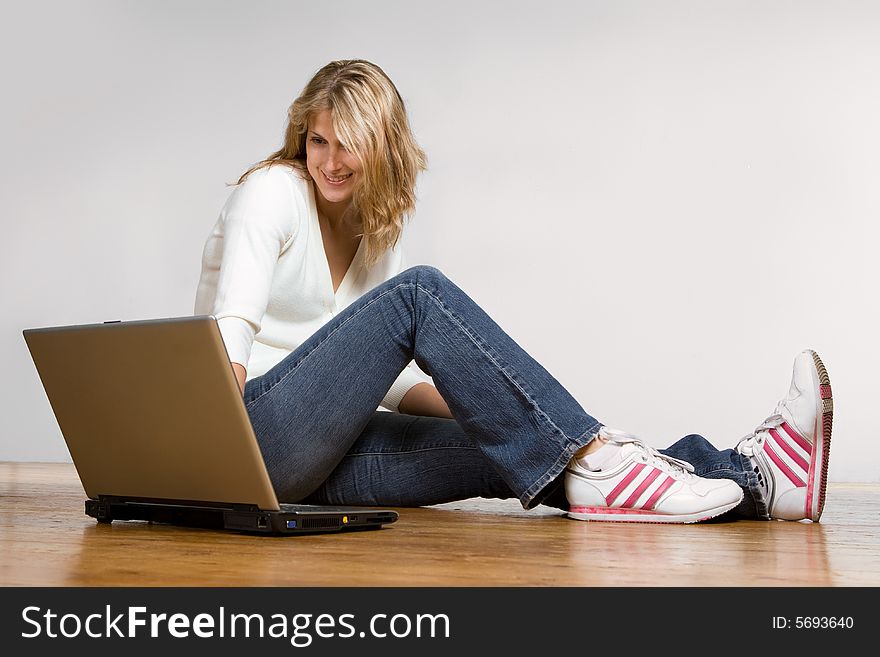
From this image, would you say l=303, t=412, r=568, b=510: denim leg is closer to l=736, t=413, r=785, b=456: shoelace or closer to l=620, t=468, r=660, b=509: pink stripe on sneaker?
l=620, t=468, r=660, b=509: pink stripe on sneaker

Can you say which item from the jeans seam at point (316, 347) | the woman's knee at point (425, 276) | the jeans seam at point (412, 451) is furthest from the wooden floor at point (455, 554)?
the woman's knee at point (425, 276)

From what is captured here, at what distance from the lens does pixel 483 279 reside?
385 cm

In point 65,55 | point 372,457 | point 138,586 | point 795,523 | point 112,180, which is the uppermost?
point 65,55

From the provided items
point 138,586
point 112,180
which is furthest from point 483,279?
point 138,586

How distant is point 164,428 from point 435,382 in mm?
406

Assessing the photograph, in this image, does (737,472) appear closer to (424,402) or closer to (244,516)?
(424,402)

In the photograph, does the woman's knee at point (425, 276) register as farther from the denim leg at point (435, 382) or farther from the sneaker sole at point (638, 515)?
the sneaker sole at point (638, 515)

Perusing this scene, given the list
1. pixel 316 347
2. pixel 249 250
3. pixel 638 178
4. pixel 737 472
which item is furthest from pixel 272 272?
pixel 638 178

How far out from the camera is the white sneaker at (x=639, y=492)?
4.64ft

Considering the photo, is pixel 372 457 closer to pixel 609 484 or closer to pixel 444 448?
pixel 444 448

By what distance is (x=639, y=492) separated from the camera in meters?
1.42

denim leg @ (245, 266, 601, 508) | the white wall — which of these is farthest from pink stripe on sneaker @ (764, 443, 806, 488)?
the white wall

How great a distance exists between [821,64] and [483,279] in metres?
1.56

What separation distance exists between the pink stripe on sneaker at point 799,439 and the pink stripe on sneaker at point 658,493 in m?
0.19
